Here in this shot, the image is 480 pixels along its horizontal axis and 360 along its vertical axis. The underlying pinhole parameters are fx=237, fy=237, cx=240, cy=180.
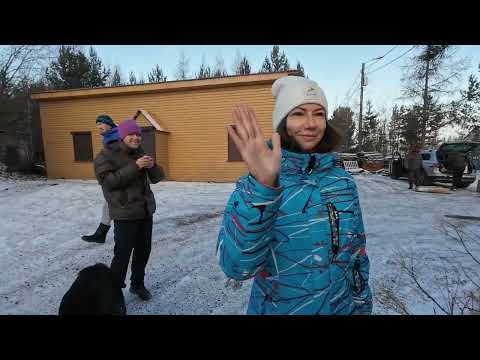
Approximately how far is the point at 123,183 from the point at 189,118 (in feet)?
33.0

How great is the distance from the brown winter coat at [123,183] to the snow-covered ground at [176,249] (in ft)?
3.37

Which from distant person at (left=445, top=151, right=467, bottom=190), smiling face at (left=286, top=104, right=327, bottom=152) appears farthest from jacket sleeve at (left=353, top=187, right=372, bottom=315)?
distant person at (left=445, top=151, right=467, bottom=190)

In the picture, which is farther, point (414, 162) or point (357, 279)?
point (414, 162)

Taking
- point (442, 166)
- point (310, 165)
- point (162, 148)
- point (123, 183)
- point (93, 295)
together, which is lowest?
point (442, 166)

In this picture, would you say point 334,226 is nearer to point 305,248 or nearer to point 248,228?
point 305,248

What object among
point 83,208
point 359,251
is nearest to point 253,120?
point 359,251

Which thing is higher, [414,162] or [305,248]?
[305,248]

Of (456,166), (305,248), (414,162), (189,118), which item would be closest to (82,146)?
(189,118)

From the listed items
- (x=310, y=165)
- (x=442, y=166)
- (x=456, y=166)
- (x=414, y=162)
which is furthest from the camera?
(x=442, y=166)

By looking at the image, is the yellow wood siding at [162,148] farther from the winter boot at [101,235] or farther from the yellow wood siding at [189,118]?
the winter boot at [101,235]

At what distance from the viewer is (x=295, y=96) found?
107 centimetres

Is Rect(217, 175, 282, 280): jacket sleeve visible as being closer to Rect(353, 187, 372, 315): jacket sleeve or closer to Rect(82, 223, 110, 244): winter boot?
Rect(353, 187, 372, 315): jacket sleeve
